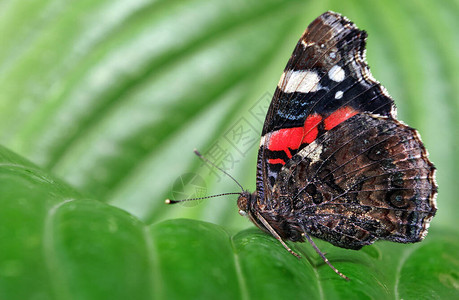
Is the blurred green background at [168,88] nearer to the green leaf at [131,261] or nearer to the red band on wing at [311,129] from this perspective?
the red band on wing at [311,129]

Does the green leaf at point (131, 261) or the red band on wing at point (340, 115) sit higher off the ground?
the red band on wing at point (340, 115)

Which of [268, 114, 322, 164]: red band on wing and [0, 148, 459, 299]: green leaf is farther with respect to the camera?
[268, 114, 322, 164]: red band on wing

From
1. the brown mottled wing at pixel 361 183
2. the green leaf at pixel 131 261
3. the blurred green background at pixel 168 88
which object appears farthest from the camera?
the blurred green background at pixel 168 88

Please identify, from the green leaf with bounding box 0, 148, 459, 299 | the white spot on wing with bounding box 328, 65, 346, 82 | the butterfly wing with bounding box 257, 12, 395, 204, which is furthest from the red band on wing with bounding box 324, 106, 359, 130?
the green leaf with bounding box 0, 148, 459, 299

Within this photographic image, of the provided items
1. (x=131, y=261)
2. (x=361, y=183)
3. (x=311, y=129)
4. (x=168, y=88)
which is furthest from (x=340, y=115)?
(x=131, y=261)

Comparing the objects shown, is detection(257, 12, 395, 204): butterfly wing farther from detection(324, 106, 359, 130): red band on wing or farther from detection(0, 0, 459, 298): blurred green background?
detection(0, 0, 459, 298): blurred green background

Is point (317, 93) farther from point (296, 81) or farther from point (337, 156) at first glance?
point (337, 156)

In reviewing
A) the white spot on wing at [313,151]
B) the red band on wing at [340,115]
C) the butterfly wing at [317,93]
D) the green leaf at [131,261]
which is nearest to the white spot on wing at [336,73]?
the butterfly wing at [317,93]
